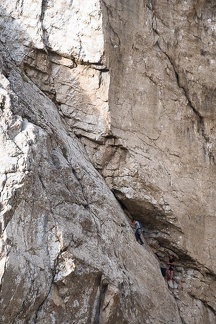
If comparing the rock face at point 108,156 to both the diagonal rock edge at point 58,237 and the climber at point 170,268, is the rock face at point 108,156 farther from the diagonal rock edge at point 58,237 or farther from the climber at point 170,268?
the climber at point 170,268

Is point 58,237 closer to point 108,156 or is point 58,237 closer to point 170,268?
point 108,156

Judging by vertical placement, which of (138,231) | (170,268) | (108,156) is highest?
(108,156)

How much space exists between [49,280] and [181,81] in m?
8.17

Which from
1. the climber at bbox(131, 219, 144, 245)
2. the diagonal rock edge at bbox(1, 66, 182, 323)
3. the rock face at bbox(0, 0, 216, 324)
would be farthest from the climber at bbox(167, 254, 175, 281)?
the diagonal rock edge at bbox(1, 66, 182, 323)

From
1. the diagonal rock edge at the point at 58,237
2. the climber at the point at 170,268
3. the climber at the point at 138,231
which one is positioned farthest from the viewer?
the climber at the point at 170,268

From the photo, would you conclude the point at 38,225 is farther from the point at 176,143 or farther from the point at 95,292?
the point at 176,143

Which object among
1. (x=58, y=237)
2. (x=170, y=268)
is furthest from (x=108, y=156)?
(x=58, y=237)

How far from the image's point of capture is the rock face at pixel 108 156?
14070 millimetres

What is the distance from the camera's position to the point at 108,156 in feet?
59.3

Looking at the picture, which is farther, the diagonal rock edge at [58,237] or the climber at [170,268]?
the climber at [170,268]

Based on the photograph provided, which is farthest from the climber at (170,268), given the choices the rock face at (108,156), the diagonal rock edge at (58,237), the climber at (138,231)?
the diagonal rock edge at (58,237)

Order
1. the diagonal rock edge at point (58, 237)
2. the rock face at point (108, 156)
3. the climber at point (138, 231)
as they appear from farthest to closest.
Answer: the climber at point (138, 231), the rock face at point (108, 156), the diagonal rock edge at point (58, 237)

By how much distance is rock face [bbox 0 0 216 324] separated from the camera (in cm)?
1407

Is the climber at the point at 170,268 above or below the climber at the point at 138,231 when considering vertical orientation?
below
